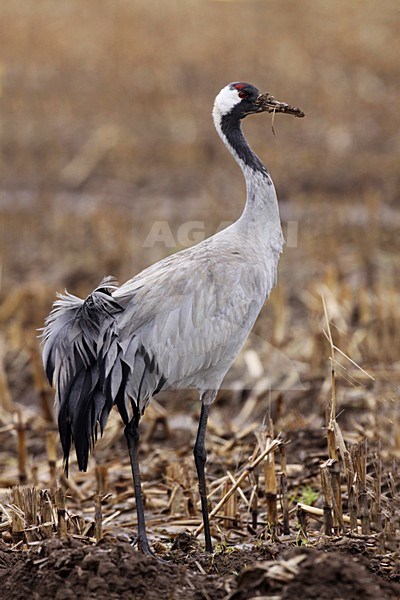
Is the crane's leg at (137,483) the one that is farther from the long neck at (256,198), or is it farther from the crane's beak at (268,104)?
the crane's beak at (268,104)

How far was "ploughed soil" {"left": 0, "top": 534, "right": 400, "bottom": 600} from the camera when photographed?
3367mm

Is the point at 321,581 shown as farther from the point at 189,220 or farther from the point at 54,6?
the point at 54,6

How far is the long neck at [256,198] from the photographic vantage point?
5.12m

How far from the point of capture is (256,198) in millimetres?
5133

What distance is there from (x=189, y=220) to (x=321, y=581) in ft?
30.5

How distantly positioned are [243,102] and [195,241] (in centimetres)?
543

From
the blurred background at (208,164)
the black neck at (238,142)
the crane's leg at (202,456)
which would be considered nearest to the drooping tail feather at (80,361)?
the crane's leg at (202,456)

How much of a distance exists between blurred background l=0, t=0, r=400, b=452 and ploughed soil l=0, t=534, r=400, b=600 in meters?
2.16

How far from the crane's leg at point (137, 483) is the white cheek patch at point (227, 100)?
1733mm

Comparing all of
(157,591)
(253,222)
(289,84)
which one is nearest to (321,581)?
(157,591)
